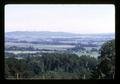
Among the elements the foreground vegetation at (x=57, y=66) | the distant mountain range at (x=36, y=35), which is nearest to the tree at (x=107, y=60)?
the foreground vegetation at (x=57, y=66)

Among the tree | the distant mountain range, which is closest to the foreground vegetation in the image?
the tree

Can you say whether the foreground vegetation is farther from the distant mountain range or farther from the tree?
A: the distant mountain range

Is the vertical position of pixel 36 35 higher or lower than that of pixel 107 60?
higher

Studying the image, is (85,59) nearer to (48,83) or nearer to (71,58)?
(71,58)

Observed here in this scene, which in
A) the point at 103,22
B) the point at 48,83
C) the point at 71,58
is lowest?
the point at 48,83

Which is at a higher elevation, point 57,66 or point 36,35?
point 36,35

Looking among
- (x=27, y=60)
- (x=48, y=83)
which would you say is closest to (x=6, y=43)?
(x=27, y=60)

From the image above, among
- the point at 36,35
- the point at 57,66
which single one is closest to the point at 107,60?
the point at 57,66

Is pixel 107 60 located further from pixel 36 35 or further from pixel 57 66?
pixel 36 35
